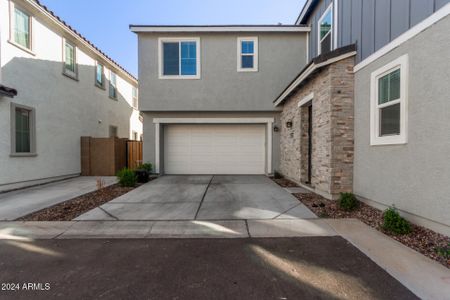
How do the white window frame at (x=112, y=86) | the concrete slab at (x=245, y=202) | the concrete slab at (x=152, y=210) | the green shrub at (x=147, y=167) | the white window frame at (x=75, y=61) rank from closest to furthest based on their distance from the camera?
the concrete slab at (x=152, y=210) < the concrete slab at (x=245, y=202) < the green shrub at (x=147, y=167) < the white window frame at (x=75, y=61) < the white window frame at (x=112, y=86)

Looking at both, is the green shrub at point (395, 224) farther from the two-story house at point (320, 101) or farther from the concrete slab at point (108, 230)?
the concrete slab at point (108, 230)

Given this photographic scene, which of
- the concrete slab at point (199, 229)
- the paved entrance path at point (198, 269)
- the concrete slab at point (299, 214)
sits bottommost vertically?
the paved entrance path at point (198, 269)

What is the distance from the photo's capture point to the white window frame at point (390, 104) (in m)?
4.15

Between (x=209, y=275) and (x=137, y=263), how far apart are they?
102 cm

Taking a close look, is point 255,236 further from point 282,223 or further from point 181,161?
point 181,161

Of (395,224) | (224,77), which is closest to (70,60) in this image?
(224,77)

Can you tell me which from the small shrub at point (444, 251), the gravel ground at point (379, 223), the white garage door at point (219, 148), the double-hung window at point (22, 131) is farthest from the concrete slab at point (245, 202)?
the double-hung window at point (22, 131)

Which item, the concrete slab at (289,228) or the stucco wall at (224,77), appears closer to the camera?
the concrete slab at (289,228)

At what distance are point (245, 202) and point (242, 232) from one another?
187 cm

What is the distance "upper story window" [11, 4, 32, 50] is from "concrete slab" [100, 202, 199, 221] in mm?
6910

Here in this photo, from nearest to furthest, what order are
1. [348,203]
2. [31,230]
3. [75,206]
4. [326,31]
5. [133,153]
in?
1. [31,230]
2. [348,203]
3. [75,206]
4. [326,31]
5. [133,153]

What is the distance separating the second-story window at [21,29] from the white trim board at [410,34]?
1067 centimetres

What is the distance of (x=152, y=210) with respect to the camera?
5.28 metres

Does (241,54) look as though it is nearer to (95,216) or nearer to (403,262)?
(95,216)
